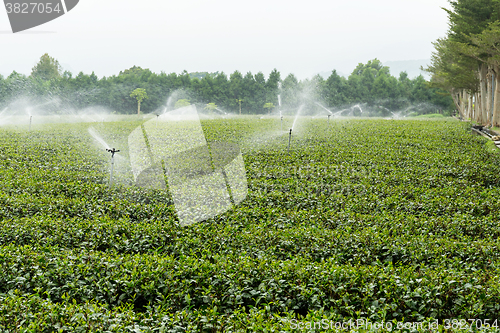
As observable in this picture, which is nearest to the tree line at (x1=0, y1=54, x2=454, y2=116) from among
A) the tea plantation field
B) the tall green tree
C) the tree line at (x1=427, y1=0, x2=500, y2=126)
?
the tall green tree

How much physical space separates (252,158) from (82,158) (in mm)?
5931

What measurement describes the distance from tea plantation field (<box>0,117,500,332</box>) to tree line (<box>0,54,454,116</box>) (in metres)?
49.6

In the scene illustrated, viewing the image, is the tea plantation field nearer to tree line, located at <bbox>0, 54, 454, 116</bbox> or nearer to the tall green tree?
tree line, located at <bbox>0, 54, 454, 116</bbox>

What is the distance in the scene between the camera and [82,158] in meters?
13.3

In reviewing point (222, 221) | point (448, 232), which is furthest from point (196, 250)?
point (448, 232)

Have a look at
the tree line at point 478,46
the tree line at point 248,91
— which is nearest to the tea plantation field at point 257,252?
the tree line at point 478,46

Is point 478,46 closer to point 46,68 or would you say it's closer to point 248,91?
point 248,91

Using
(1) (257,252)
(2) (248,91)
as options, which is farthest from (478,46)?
(2) (248,91)

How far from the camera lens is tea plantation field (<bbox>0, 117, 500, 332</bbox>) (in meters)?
3.69

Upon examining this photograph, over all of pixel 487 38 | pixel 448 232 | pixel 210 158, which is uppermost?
pixel 487 38

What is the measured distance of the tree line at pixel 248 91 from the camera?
57906 mm

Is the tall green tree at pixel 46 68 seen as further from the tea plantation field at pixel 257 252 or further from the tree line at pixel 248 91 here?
the tea plantation field at pixel 257 252

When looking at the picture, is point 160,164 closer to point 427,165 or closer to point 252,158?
point 252,158

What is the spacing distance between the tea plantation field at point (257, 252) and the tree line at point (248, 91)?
49628mm
